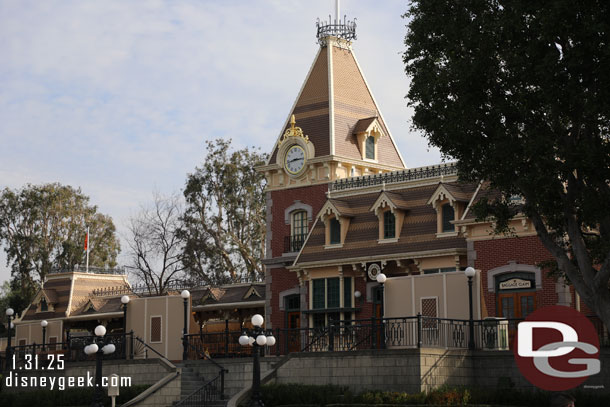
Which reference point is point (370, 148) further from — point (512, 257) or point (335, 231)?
point (512, 257)

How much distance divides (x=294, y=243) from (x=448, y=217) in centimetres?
831

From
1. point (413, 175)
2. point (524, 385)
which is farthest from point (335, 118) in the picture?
point (524, 385)

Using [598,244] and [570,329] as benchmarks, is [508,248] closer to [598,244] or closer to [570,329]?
[570,329]

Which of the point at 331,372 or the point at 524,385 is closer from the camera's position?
the point at 524,385

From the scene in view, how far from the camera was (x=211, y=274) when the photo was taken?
60.8 meters

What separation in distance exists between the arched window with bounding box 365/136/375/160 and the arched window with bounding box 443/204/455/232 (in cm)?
734

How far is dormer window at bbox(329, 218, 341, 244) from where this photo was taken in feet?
129

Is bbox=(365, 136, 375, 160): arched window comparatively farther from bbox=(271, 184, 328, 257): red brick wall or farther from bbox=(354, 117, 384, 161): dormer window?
bbox=(271, 184, 328, 257): red brick wall

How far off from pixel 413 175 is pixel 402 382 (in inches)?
522

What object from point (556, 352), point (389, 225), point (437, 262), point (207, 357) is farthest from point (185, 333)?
point (556, 352)

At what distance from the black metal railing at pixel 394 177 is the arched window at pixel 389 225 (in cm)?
167

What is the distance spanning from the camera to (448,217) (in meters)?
36.1

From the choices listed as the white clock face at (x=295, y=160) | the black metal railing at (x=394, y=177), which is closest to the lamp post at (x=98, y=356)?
the black metal railing at (x=394, y=177)

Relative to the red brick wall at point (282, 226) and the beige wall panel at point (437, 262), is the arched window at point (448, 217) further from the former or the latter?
the red brick wall at point (282, 226)
